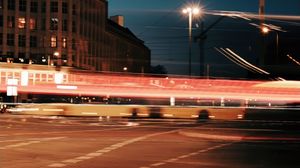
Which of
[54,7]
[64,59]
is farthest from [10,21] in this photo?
[64,59]

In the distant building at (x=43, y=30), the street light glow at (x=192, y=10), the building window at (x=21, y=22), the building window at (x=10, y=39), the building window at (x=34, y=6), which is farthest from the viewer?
the building window at (x=34, y=6)

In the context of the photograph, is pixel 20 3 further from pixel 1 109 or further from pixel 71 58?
→ pixel 1 109

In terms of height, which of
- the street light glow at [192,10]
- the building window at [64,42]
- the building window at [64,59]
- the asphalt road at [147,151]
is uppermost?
the building window at [64,42]

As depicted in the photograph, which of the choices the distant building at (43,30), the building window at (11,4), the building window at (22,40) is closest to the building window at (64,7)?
the distant building at (43,30)

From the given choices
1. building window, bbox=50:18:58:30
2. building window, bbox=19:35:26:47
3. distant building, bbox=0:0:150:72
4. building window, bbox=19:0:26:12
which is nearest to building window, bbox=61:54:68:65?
distant building, bbox=0:0:150:72

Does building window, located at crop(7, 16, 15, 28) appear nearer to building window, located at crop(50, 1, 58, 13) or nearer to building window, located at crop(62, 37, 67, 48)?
building window, located at crop(50, 1, 58, 13)

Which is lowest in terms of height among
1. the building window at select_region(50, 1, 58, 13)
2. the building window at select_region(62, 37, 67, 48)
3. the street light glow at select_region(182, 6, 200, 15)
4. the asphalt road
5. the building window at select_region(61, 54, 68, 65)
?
the asphalt road

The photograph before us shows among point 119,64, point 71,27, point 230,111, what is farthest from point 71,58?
point 230,111

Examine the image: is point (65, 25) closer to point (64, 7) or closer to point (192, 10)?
point (64, 7)

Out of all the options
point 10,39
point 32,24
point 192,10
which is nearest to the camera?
point 192,10

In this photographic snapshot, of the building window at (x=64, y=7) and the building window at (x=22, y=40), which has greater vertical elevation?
the building window at (x=64, y=7)

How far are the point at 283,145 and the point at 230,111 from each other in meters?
25.3

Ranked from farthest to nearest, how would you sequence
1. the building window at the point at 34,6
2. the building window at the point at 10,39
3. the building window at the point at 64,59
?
the building window at the point at 34,6 → the building window at the point at 10,39 → the building window at the point at 64,59

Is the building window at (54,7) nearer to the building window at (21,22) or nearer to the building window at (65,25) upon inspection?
the building window at (65,25)
